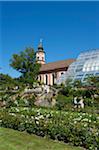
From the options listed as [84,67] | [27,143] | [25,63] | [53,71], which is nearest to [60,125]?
[27,143]

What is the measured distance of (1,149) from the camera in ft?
27.2

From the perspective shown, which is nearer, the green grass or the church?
the green grass

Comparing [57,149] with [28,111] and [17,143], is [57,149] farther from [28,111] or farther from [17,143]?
[28,111]

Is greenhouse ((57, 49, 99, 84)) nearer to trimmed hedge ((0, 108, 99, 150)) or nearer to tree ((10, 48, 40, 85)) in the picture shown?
tree ((10, 48, 40, 85))

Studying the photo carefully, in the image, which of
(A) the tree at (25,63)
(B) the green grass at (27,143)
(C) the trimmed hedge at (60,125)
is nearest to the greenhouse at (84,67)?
(A) the tree at (25,63)

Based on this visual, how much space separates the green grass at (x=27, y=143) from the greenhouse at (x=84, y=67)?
2405 cm

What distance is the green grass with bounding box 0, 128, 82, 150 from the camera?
28.5 feet

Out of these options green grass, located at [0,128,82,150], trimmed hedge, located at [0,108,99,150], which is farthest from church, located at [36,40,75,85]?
green grass, located at [0,128,82,150]

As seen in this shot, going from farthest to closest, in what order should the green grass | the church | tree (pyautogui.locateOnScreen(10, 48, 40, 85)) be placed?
the church
tree (pyautogui.locateOnScreen(10, 48, 40, 85))
the green grass

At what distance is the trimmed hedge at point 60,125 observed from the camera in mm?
8758

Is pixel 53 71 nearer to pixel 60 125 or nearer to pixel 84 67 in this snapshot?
pixel 84 67

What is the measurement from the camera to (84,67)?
37875mm

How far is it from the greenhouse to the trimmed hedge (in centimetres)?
2238

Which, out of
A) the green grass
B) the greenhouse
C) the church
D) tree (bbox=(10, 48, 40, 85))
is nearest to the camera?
the green grass
